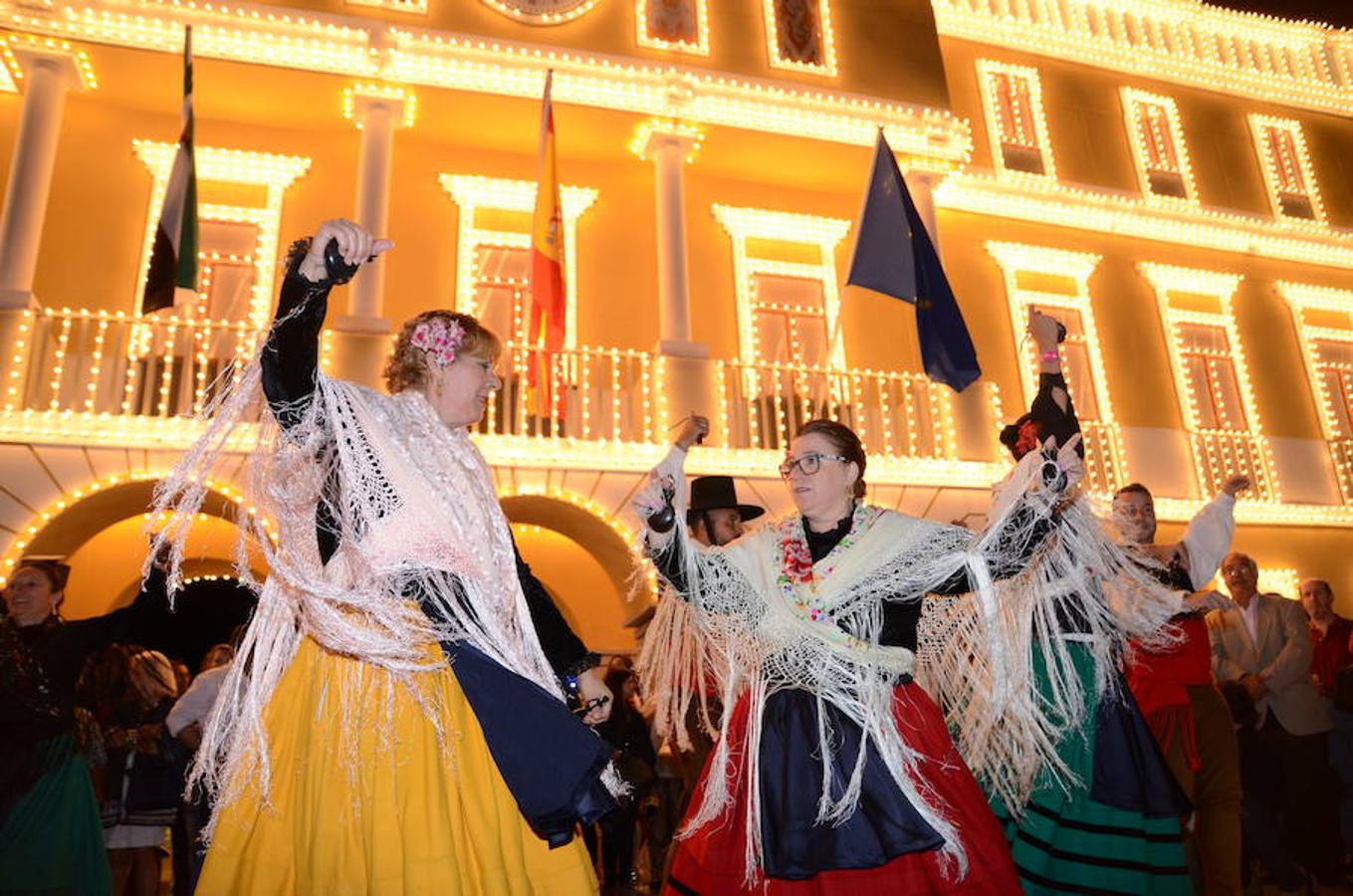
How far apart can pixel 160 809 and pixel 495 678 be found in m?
4.53

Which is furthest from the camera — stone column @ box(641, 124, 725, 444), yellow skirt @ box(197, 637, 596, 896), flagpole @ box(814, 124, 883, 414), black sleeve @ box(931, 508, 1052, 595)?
stone column @ box(641, 124, 725, 444)

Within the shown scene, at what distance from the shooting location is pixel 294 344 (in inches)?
79.8

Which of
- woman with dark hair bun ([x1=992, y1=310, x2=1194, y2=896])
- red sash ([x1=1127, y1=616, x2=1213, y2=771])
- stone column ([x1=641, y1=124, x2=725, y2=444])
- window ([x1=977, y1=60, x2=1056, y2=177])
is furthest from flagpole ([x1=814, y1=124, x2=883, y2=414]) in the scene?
woman with dark hair bun ([x1=992, y1=310, x2=1194, y2=896])

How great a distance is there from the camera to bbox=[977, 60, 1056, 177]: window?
44.2ft

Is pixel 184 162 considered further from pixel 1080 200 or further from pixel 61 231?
pixel 1080 200

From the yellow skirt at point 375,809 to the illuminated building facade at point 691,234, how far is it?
6773 millimetres

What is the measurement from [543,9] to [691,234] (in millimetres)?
3177

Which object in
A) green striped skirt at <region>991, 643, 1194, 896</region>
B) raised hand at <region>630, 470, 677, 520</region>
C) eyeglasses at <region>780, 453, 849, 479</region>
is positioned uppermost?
eyeglasses at <region>780, 453, 849, 479</region>

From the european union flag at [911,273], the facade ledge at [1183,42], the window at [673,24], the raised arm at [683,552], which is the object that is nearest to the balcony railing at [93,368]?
the european union flag at [911,273]

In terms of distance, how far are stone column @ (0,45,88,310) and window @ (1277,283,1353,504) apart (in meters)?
16.5

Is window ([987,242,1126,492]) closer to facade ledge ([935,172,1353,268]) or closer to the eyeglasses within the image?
facade ledge ([935,172,1353,268])

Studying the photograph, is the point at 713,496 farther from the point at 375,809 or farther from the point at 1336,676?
the point at 1336,676

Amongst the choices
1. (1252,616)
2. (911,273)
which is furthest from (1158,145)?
(1252,616)

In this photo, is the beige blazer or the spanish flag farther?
the spanish flag
